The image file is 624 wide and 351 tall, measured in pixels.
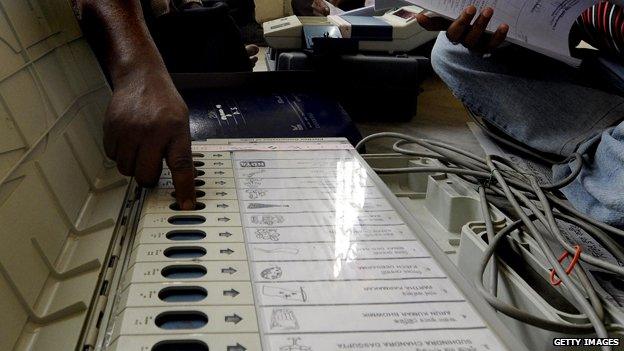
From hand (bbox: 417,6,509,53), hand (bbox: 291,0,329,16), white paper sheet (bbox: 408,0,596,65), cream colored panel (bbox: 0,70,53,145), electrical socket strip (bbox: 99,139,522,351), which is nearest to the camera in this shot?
electrical socket strip (bbox: 99,139,522,351)

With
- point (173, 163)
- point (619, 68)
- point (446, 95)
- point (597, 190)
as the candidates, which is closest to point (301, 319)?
point (173, 163)

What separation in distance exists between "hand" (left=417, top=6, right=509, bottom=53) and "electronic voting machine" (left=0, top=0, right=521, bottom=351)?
0.46 m

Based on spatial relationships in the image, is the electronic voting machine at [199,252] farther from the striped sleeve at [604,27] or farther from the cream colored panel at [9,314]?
the striped sleeve at [604,27]

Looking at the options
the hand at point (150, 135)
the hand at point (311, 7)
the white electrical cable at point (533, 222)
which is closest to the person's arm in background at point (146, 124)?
the hand at point (150, 135)

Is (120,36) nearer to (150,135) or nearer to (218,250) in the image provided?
(150,135)

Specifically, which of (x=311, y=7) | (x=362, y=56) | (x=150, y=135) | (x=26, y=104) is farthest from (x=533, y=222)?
(x=311, y=7)

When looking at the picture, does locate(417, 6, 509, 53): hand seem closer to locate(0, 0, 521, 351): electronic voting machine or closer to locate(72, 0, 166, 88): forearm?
locate(0, 0, 521, 351): electronic voting machine

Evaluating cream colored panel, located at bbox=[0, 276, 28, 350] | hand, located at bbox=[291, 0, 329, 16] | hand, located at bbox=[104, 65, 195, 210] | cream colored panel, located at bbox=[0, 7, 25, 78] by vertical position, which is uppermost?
cream colored panel, located at bbox=[0, 7, 25, 78]

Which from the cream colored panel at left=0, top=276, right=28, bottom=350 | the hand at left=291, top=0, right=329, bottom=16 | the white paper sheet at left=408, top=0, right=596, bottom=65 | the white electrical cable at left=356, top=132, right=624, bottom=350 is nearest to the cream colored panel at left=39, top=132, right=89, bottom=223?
the cream colored panel at left=0, top=276, right=28, bottom=350

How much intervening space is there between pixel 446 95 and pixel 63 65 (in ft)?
5.04

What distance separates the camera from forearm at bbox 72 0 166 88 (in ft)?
1.72

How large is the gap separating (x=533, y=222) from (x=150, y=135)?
0.44 m

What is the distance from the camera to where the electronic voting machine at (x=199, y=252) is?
32 cm

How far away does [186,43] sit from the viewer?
119 centimetres
